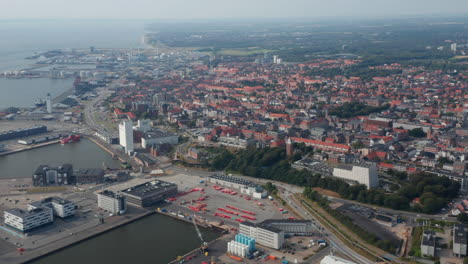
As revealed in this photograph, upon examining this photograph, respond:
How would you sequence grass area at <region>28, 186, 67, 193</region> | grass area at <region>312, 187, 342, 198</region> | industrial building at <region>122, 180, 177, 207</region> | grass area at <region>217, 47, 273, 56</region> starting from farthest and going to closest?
1. grass area at <region>217, 47, 273, 56</region>
2. grass area at <region>28, 186, 67, 193</region>
3. grass area at <region>312, 187, 342, 198</region>
4. industrial building at <region>122, 180, 177, 207</region>

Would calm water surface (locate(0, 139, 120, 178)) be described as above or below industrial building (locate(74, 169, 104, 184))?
below

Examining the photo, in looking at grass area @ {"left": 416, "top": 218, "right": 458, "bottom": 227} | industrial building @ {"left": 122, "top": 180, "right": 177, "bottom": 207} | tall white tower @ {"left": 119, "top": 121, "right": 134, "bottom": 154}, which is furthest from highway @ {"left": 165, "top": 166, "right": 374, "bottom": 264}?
tall white tower @ {"left": 119, "top": 121, "right": 134, "bottom": 154}

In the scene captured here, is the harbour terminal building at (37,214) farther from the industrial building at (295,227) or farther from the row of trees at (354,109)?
the row of trees at (354,109)

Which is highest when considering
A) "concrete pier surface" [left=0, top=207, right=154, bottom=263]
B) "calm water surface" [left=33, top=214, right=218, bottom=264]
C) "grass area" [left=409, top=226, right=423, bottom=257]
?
"grass area" [left=409, top=226, right=423, bottom=257]

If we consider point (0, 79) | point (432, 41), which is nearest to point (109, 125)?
point (0, 79)

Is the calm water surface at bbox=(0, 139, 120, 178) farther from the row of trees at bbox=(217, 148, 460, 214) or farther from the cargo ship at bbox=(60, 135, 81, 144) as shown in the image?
the row of trees at bbox=(217, 148, 460, 214)

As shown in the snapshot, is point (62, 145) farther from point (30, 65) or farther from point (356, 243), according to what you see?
point (30, 65)

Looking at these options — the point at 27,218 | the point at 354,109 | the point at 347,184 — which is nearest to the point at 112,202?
the point at 27,218
